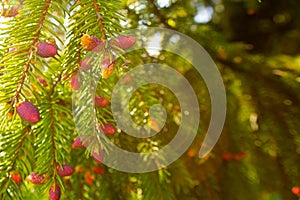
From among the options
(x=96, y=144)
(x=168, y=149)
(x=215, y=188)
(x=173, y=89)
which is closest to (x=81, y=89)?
(x=96, y=144)

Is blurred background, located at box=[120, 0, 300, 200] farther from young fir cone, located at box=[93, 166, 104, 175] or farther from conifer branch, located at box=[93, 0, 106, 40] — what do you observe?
conifer branch, located at box=[93, 0, 106, 40]

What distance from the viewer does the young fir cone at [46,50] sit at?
483 millimetres

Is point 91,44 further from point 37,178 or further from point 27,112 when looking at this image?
point 37,178

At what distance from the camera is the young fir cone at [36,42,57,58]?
1.59 ft

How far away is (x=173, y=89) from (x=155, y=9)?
0.59 ft

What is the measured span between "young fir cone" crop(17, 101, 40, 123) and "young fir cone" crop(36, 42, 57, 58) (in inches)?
2.3

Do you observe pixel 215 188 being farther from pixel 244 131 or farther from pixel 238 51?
pixel 238 51

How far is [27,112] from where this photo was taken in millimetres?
491

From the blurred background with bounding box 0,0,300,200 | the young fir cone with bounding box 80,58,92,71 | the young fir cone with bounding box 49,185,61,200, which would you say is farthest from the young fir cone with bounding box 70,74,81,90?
the blurred background with bounding box 0,0,300,200

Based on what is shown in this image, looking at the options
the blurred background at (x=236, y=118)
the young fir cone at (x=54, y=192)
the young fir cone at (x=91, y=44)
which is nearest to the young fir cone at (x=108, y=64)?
the young fir cone at (x=91, y=44)

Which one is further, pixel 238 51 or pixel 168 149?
pixel 238 51

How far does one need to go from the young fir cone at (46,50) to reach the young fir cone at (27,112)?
6 centimetres

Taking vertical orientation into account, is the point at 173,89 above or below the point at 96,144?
below

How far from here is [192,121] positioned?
3.06ft
